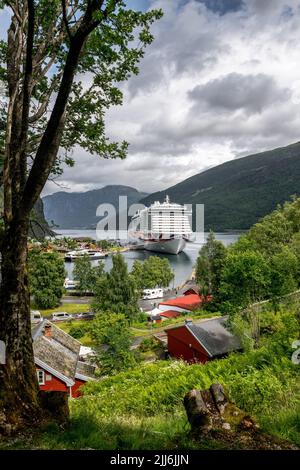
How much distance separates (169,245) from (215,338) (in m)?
84.7

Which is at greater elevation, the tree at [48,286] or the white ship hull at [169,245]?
the white ship hull at [169,245]

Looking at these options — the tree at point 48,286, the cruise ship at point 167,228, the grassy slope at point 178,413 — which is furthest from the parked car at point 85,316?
the cruise ship at point 167,228

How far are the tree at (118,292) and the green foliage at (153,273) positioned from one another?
64.8 ft

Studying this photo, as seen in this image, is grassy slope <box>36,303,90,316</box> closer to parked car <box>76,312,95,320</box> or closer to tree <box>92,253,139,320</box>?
parked car <box>76,312,95,320</box>

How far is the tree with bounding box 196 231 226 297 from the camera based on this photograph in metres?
42.5

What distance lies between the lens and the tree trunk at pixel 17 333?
3.76m

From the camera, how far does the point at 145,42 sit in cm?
617

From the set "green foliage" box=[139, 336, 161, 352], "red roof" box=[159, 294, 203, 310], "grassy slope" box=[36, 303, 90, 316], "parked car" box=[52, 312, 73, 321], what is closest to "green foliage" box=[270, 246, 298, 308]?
"green foliage" box=[139, 336, 161, 352]

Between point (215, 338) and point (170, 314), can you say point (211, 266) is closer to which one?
point (170, 314)

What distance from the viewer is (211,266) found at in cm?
4319

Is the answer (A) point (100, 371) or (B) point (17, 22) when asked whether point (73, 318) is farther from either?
(B) point (17, 22)

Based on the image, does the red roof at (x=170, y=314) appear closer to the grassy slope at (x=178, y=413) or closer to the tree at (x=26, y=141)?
the grassy slope at (x=178, y=413)
